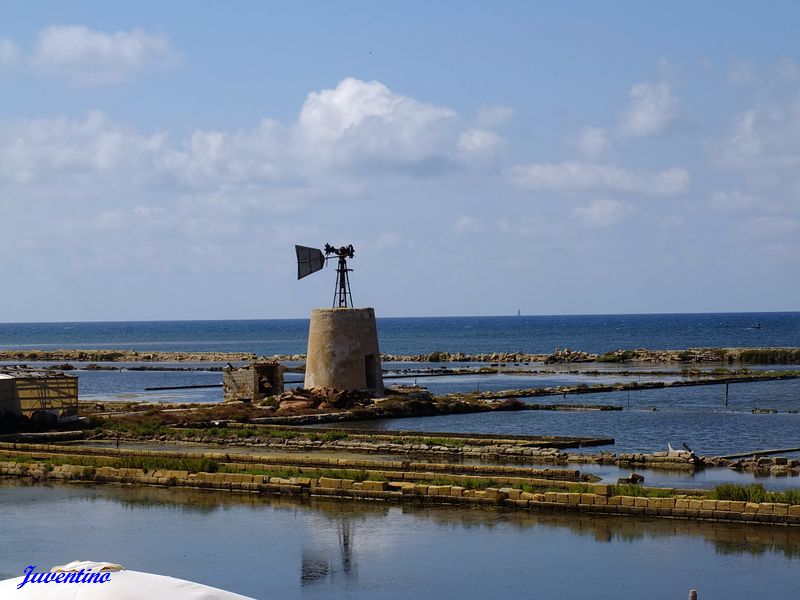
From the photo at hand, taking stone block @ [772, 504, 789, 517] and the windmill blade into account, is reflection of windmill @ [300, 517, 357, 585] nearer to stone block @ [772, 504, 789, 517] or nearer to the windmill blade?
stone block @ [772, 504, 789, 517]

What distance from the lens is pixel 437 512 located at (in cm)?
2025

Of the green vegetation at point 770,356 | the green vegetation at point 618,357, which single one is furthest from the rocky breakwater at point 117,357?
the green vegetation at point 770,356

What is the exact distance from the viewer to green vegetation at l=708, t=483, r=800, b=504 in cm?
1923

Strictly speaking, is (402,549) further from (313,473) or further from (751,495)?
Answer: (313,473)

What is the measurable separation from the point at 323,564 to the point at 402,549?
1.37 m

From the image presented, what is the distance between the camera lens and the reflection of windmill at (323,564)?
1574cm

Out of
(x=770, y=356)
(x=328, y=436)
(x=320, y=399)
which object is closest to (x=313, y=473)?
(x=328, y=436)

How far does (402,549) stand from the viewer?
17250mm

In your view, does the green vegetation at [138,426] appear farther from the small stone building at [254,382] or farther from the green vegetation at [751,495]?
the green vegetation at [751,495]

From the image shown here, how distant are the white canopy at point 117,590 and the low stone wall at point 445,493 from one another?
1263cm

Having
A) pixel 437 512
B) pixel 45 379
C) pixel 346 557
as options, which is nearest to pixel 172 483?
pixel 437 512

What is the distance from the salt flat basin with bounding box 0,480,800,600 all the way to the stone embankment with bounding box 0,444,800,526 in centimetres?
43

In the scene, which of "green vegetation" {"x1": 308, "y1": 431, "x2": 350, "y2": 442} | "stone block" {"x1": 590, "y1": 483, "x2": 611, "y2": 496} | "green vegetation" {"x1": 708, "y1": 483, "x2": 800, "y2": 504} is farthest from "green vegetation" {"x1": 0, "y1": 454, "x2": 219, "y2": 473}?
"green vegetation" {"x1": 708, "y1": 483, "x2": 800, "y2": 504}

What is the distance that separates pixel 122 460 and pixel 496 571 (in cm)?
1275
